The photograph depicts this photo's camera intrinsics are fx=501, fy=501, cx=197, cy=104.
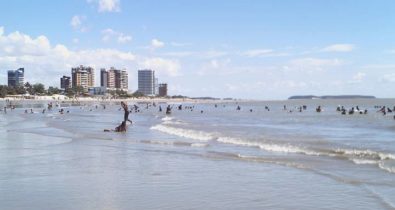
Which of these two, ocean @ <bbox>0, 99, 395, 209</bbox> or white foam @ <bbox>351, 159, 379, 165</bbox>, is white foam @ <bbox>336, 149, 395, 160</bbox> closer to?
ocean @ <bbox>0, 99, 395, 209</bbox>

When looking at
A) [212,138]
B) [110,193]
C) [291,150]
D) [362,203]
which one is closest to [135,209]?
[110,193]

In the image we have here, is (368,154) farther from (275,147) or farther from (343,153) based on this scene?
(275,147)

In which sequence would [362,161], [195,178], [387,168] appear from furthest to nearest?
[362,161], [387,168], [195,178]

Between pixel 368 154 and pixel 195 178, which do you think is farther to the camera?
pixel 368 154

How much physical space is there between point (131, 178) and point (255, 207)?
4214 millimetres

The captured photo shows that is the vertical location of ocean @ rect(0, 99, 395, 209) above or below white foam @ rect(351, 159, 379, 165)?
below

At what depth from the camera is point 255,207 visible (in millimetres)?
9109

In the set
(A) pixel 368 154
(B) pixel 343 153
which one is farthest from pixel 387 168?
(B) pixel 343 153

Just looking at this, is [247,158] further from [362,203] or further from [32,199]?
[32,199]

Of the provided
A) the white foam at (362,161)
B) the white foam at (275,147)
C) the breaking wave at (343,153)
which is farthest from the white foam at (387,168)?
the white foam at (275,147)

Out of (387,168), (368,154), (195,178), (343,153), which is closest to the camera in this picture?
(195,178)

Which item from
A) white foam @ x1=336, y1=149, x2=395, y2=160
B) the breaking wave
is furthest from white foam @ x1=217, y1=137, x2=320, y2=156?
white foam @ x1=336, y1=149, x2=395, y2=160

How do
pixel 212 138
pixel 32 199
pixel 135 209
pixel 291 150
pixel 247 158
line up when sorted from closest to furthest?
pixel 135 209
pixel 32 199
pixel 247 158
pixel 291 150
pixel 212 138

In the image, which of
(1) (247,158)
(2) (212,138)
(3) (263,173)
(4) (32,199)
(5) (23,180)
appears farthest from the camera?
(2) (212,138)
